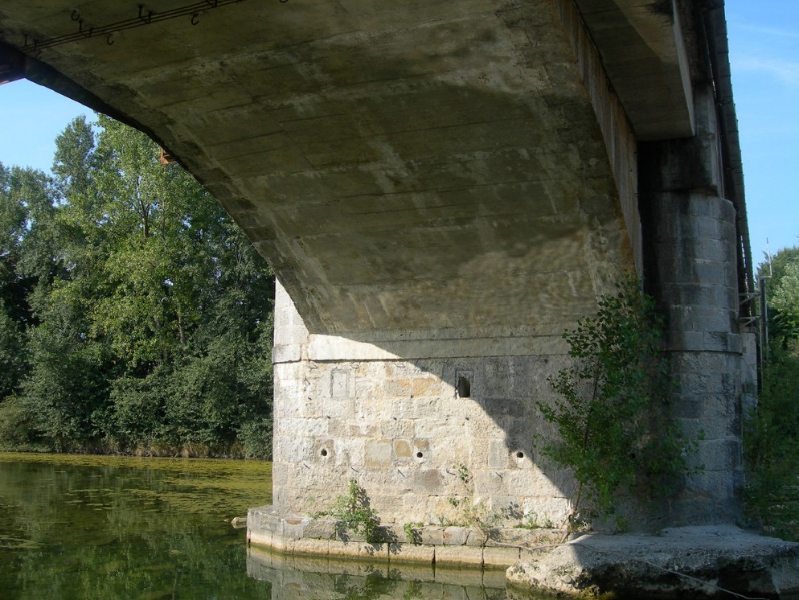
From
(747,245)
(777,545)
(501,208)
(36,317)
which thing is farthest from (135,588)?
(36,317)

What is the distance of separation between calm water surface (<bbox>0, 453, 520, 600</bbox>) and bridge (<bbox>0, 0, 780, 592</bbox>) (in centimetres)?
79

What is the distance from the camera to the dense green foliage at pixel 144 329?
23641 millimetres

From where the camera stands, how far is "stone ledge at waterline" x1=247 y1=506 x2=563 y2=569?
306 inches


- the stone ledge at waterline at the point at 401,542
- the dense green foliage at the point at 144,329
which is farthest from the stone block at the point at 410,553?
the dense green foliage at the point at 144,329

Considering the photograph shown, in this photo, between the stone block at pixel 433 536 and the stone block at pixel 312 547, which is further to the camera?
the stone block at pixel 312 547

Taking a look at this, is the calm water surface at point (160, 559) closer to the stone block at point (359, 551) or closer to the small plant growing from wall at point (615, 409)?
the stone block at point (359, 551)

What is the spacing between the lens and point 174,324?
2591 cm

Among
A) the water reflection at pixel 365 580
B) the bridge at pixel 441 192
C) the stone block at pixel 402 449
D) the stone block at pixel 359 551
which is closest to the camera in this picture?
the bridge at pixel 441 192

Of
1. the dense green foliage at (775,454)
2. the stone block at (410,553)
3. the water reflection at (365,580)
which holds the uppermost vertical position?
the dense green foliage at (775,454)

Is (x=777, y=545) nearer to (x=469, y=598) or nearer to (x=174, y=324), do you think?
(x=469, y=598)

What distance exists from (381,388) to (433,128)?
10.1 ft

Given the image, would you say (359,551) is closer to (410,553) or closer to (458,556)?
(410,553)

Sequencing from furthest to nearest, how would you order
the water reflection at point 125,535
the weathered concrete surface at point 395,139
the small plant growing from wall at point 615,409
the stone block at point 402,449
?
the stone block at point 402,449, the small plant growing from wall at point 615,409, the water reflection at point 125,535, the weathered concrete surface at point 395,139

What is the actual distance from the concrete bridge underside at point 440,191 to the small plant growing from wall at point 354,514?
0.12 meters
